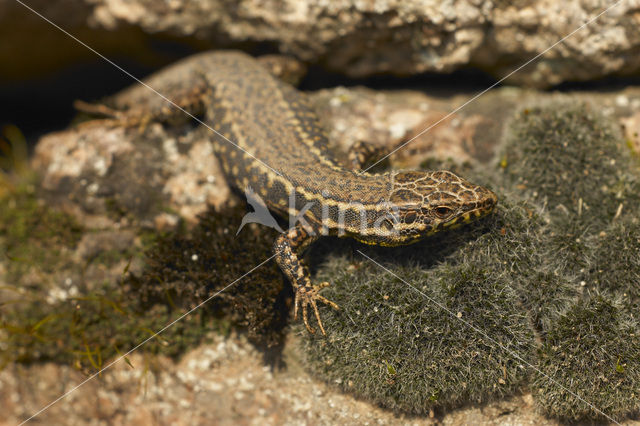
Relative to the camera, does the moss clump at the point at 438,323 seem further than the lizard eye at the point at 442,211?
No

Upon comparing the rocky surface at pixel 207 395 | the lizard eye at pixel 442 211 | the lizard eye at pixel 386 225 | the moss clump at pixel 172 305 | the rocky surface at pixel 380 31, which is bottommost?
the rocky surface at pixel 207 395

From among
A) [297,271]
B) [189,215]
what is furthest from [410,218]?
[189,215]

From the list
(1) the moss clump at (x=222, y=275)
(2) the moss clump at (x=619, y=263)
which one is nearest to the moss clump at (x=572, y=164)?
(2) the moss clump at (x=619, y=263)

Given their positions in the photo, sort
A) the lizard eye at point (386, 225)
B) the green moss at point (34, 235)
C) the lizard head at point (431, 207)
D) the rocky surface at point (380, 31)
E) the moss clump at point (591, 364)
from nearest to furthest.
Answer: the moss clump at point (591, 364) < the lizard head at point (431, 207) < the lizard eye at point (386, 225) < the rocky surface at point (380, 31) < the green moss at point (34, 235)

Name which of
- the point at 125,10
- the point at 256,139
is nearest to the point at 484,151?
the point at 256,139

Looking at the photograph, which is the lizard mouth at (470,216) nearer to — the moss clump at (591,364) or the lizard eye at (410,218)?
the lizard eye at (410,218)

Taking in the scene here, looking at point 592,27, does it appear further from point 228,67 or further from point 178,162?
point 178,162

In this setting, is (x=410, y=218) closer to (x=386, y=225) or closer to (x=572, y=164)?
(x=386, y=225)
